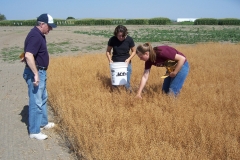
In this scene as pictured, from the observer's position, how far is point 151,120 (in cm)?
392

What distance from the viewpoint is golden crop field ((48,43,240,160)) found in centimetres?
301

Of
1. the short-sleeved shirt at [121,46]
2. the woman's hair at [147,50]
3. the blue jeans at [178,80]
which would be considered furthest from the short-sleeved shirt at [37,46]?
the blue jeans at [178,80]

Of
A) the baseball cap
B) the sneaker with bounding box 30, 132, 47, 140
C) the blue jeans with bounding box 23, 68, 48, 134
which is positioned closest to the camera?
the baseball cap

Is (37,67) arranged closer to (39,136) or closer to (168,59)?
(39,136)

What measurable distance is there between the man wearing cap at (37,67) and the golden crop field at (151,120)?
1.57 ft

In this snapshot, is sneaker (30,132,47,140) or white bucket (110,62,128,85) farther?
white bucket (110,62,128,85)

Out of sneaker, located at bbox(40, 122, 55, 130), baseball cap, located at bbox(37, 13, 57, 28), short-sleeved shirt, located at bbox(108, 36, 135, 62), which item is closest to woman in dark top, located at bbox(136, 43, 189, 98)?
short-sleeved shirt, located at bbox(108, 36, 135, 62)

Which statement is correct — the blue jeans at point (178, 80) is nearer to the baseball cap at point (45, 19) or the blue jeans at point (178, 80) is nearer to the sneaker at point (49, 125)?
the sneaker at point (49, 125)

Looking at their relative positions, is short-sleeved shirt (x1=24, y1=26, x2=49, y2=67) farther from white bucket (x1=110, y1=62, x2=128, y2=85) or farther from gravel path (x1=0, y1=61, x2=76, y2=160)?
white bucket (x1=110, y1=62, x2=128, y2=85)

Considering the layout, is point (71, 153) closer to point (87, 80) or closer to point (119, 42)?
point (119, 42)

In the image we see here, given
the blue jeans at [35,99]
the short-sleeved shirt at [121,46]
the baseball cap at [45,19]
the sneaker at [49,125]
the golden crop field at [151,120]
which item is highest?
the baseball cap at [45,19]

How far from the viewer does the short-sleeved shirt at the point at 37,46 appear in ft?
11.6

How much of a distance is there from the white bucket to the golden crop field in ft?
0.85

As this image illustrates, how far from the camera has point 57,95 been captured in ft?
18.2
